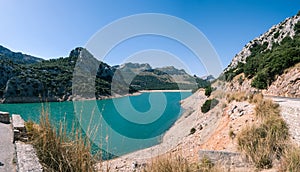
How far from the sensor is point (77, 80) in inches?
2124

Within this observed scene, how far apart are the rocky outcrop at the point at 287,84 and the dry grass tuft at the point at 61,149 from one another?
19.5 m

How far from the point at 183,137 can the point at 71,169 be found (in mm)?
15779

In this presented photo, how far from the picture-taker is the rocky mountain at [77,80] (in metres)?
54.2

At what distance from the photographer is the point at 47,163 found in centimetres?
329

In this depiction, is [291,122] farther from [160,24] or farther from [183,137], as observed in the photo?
[160,24]

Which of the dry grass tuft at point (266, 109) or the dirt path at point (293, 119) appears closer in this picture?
the dirt path at point (293, 119)

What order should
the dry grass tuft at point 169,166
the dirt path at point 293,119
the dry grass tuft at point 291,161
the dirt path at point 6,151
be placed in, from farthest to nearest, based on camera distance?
the dirt path at point 293,119 < the dry grass tuft at point 291,161 < the dry grass tuft at point 169,166 < the dirt path at point 6,151

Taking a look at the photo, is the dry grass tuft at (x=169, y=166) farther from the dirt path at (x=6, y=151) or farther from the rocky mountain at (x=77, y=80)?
the rocky mountain at (x=77, y=80)

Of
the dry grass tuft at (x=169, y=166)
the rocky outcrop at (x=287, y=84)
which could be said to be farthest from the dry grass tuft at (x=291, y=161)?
the rocky outcrop at (x=287, y=84)

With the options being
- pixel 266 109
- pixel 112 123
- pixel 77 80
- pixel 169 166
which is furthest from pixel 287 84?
pixel 77 80

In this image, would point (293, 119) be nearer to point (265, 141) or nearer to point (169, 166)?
point (265, 141)

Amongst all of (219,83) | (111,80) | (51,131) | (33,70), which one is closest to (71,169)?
(51,131)

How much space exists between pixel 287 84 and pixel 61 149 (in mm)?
21852

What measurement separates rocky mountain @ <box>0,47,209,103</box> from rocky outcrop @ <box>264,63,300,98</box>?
27.8 m
